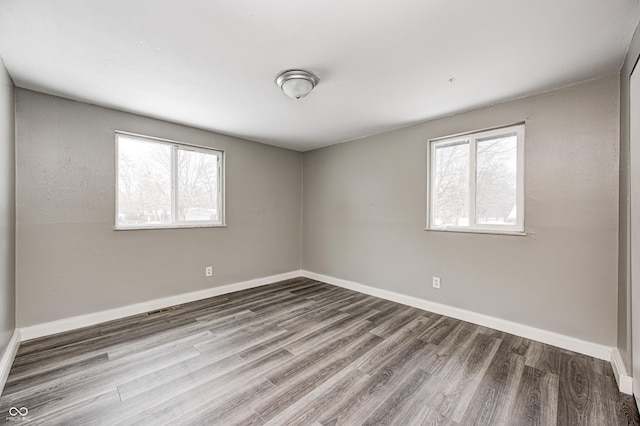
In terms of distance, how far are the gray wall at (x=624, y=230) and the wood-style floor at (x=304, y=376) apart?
0.32m

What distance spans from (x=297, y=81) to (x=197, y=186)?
7.45 ft

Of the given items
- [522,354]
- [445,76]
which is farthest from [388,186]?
[522,354]

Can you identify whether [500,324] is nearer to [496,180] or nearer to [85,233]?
[496,180]

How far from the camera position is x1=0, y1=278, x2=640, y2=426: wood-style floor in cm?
159

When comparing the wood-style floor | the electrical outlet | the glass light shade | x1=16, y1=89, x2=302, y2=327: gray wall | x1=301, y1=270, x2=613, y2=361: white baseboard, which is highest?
the glass light shade

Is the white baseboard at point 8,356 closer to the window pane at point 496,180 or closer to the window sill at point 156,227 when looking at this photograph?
the window sill at point 156,227

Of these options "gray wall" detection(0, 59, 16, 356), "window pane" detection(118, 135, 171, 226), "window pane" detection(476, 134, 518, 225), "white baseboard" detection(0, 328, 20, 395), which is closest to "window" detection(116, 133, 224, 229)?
"window pane" detection(118, 135, 171, 226)

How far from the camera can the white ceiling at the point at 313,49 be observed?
4.93ft

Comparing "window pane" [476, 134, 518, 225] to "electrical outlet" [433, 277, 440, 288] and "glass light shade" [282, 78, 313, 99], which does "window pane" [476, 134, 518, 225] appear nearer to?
"electrical outlet" [433, 277, 440, 288]

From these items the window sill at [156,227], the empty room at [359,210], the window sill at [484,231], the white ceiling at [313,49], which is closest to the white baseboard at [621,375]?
the empty room at [359,210]

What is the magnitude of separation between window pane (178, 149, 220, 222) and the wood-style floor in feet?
4.55

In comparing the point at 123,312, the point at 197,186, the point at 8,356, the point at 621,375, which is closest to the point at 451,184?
the point at 621,375

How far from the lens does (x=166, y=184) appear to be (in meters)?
3.42

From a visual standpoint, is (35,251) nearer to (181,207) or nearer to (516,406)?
(181,207)
